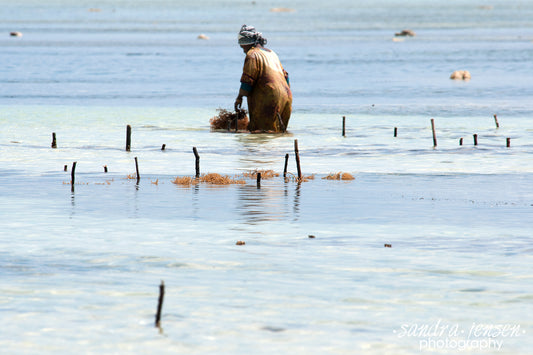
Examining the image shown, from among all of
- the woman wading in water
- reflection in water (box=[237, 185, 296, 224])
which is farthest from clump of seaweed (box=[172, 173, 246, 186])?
the woman wading in water

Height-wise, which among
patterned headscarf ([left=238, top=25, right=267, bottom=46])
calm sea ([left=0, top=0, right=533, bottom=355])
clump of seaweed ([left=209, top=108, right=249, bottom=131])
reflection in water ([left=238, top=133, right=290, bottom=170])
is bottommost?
calm sea ([left=0, top=0, right=533, bottom=355])

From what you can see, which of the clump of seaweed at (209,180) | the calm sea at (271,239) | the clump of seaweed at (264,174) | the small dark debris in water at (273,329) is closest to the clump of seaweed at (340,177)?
the calm sea at (271,239)

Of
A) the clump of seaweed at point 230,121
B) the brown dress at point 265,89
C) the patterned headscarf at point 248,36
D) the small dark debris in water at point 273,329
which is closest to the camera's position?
the small dark debris in water at point 273,329

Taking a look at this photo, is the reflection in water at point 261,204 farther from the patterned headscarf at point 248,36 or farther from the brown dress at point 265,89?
the patterned headscarf at point 248,36

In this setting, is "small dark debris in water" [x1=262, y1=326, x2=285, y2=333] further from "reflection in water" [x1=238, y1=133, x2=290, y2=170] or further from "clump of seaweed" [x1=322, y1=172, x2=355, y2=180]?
"reflection in water" [x1=238, y1=133, x2=290, y2=170]

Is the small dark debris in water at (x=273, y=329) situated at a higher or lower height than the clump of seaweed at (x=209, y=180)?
lower

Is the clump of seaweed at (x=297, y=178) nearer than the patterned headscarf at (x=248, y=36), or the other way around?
the clump of seaweed at (x=297, y=178)

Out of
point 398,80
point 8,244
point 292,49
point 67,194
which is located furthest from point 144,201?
point 292,49

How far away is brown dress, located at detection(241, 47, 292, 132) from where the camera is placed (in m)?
23.6

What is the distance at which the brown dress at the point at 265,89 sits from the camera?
77.3 feet

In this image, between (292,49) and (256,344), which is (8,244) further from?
(292,49)

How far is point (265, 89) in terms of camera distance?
2383cm

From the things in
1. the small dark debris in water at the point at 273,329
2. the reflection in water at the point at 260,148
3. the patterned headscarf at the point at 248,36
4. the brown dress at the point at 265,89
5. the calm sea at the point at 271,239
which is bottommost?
the small dark debris in water at the point at 273,329

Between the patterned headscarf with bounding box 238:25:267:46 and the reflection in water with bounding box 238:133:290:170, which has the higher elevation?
the patterned headscarf with bounding box 238:25:267:46
